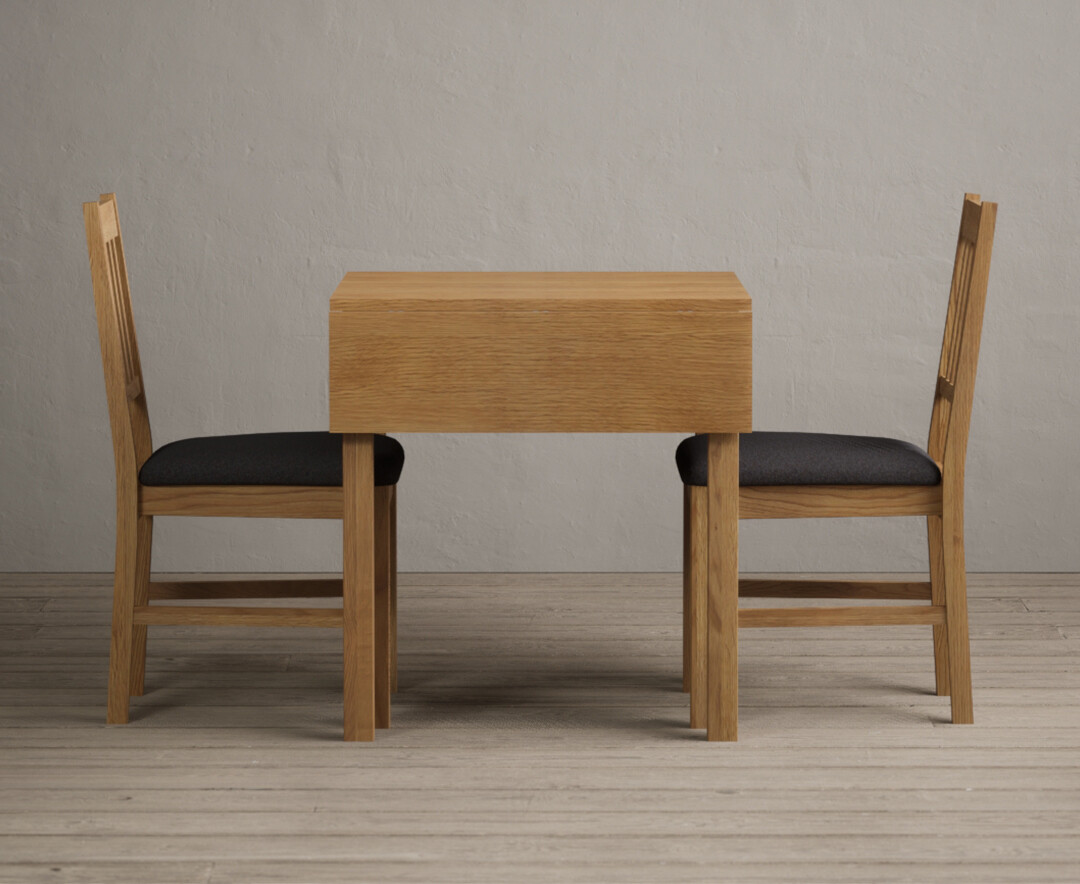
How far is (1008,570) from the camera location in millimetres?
3934

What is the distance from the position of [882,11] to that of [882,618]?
174 cm

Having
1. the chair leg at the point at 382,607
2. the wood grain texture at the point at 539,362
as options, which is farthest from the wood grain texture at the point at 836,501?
the chair leg at the point at 382,607

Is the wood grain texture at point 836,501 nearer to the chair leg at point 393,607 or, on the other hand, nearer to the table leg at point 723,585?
the table leg at point 723,585

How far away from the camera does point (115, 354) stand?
265 cm

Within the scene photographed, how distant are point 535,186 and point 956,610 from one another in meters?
1.61

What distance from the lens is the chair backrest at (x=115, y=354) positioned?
2633 mm

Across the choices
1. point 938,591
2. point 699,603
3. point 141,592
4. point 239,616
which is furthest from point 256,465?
point 938,591

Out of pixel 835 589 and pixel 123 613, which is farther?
pixel 835 589

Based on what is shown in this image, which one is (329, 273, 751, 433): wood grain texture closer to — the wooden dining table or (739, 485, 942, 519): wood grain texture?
the wooden dining table

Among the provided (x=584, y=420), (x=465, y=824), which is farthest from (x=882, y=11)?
(x=465, y=824)

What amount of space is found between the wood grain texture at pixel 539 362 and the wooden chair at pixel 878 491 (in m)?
0.17

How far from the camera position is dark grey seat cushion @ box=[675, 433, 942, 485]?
8.68 ft

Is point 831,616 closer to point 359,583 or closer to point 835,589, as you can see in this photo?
point 835,589

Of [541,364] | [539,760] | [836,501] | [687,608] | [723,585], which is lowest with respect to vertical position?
[539,760]
